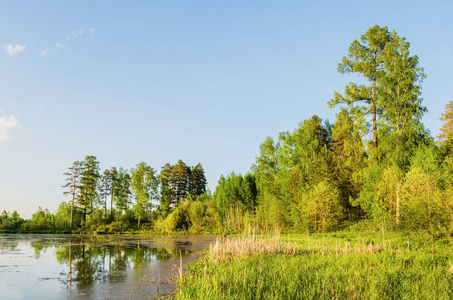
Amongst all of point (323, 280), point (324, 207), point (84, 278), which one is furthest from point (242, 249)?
point (324, 207)

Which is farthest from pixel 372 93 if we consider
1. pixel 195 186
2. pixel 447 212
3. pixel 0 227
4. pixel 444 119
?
pixel 0 227

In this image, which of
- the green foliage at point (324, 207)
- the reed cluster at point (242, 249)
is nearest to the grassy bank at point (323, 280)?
the reed cluster at point (242, 249)

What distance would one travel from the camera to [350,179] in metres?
35.4

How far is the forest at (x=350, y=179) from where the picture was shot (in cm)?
2252

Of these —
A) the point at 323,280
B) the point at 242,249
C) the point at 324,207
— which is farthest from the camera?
the point at 324,207

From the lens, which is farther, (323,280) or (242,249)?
Result: (242,249)

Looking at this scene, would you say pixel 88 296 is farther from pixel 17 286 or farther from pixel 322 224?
pixel 322 224

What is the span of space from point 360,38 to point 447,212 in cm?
2440

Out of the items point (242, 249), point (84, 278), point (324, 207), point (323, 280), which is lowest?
point (84, 278)

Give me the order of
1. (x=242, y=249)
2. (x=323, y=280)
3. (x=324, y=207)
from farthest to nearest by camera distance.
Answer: (x=324, y=207)
(x=242, y=249)
(x=323, y=280)

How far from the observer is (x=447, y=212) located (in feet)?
53.0

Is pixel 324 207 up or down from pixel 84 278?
up

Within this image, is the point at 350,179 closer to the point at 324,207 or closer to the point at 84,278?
the point at 324,207

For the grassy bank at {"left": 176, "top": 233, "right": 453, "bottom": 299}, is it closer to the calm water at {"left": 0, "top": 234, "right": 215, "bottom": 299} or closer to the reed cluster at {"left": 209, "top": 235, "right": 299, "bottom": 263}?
the reed cluster at {"left": 209, "top": 235, "right": 299, "bottom": 263}
